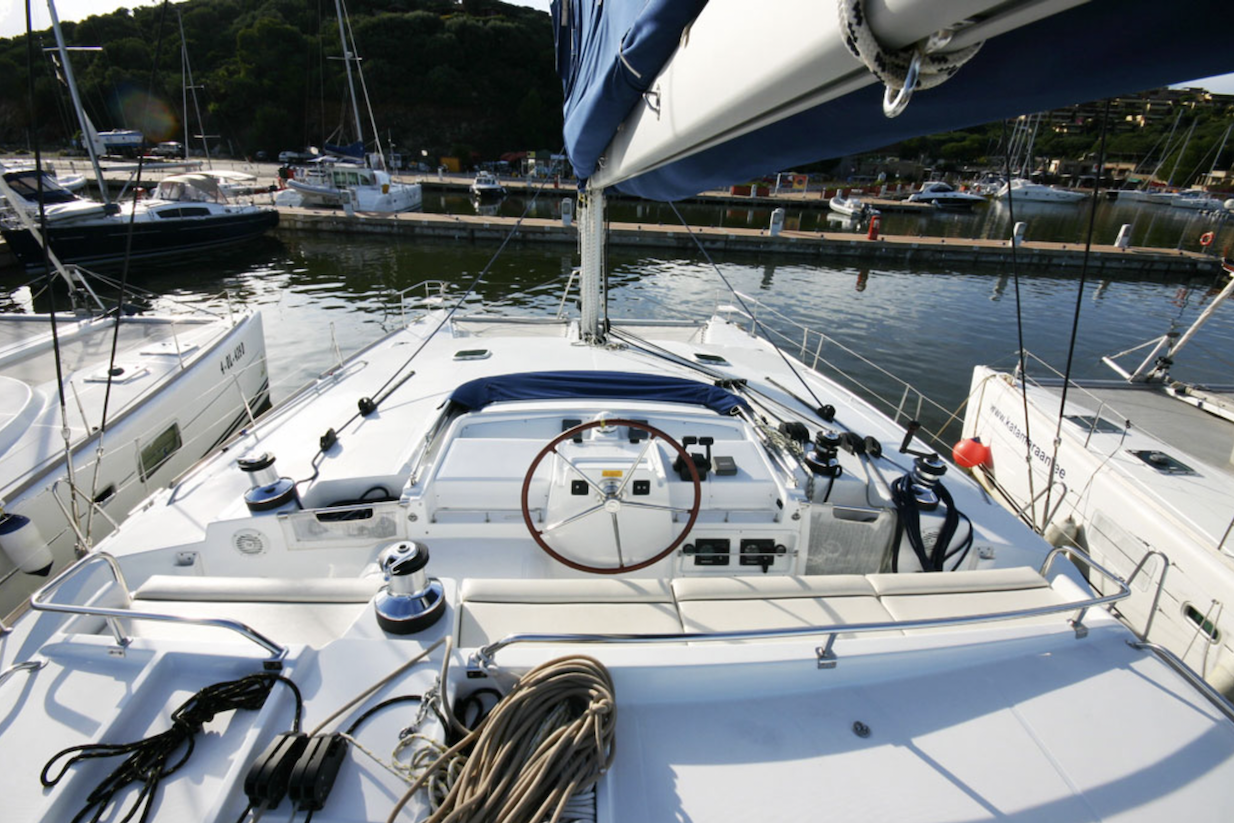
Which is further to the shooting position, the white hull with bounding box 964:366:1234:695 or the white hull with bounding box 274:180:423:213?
the white hull with bounding box 274:180:423:213

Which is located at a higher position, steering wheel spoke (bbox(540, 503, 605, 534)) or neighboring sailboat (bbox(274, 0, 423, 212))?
neighboring sailboat (bbox(274, 0, 423, 212))

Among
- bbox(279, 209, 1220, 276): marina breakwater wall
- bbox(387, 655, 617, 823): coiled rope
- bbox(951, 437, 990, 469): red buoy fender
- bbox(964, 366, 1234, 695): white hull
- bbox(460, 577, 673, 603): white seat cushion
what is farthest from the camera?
bbox(279, 209, 1220, 276): marina breakwater wall

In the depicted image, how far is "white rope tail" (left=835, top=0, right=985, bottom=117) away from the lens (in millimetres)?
861

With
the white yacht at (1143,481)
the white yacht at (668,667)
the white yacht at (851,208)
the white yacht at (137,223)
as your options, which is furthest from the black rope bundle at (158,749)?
the white yacht at (851,208)

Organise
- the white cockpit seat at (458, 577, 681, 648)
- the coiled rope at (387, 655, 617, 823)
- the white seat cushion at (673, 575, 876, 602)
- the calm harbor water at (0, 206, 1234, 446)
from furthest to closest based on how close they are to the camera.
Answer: the calm harbor water at (0, 206, 1234, 446), the white seat cushion at (673, 575, 876, 602), the white cockpit seat at (458, 577, 681, 648), the coiled rope at (387, 655, 617, 823)

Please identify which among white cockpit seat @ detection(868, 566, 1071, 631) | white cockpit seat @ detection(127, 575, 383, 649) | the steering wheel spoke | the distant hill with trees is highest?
the distant hill with trees

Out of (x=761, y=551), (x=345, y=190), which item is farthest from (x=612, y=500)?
(x=345, y=190)

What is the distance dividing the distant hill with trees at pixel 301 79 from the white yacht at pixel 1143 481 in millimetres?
45157

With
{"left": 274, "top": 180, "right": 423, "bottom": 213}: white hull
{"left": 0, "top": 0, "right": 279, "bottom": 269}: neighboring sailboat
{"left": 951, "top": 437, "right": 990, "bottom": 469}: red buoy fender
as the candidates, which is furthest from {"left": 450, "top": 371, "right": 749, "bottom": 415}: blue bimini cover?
{"left": 274, "top": 180, "right": 423, "bottom": 213}: white hull

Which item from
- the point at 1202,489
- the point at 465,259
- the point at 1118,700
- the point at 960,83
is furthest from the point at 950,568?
the point at 465,259

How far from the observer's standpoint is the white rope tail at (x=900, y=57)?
2.82 ft

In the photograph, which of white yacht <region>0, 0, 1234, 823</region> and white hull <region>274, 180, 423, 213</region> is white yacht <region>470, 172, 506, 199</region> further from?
white yacht <region>0, 0, 1234, 823</region>

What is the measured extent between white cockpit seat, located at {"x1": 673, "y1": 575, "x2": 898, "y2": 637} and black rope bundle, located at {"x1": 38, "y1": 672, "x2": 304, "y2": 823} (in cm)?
133

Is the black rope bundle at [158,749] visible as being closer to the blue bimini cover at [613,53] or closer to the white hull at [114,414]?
the blue bimini cover at [613,53]
